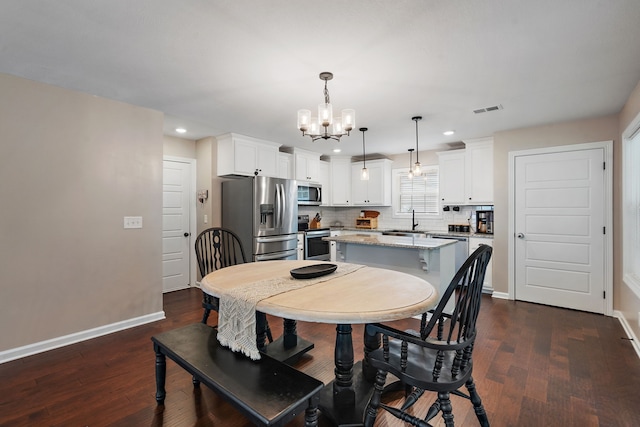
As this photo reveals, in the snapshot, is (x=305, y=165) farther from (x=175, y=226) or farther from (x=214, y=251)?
(x=214, y=251)

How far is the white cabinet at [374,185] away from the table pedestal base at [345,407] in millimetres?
4184

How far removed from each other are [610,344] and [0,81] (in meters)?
5.68

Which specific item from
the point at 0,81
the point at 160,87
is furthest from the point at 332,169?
the point at 0,81

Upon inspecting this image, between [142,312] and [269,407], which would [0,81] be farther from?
[269,407]

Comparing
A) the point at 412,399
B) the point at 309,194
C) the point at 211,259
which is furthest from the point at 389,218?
the point at 412,399

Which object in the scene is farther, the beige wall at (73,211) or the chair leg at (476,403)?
the beige wall at (73,211)

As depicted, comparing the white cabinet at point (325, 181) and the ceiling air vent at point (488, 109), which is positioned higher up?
the ceiling air vent at point (488, 109)

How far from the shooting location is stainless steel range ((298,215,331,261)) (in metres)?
5.00

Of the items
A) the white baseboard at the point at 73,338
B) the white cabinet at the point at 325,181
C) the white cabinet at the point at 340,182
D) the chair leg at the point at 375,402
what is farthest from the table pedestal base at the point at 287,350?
the white cabinet at the point at 340,182

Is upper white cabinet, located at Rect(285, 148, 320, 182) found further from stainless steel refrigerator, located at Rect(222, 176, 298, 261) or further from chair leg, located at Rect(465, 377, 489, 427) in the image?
chair leg, located at Rect(465, 377, 489, 427)

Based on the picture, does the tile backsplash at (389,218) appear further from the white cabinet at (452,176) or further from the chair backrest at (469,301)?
the chair backrest at (469,301)

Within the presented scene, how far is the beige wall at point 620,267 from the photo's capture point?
2.74 meters

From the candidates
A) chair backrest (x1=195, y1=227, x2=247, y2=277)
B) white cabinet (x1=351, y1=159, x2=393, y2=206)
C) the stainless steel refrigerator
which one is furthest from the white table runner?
white cabinet (x1=351, y1=159, x2=393, y2=206)

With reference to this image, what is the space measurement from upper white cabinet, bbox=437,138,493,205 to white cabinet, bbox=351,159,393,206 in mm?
1071
